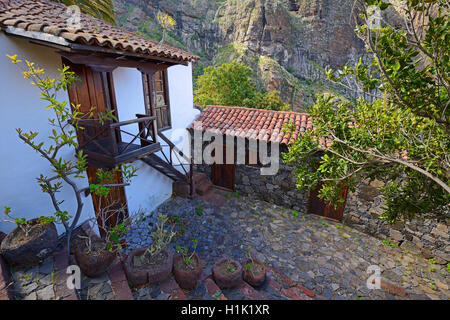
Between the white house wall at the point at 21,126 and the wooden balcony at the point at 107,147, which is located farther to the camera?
the wooden balcony at the point at 107,147

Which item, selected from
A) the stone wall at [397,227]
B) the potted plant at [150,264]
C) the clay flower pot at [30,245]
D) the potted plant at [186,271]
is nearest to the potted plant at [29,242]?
the clay flower pot at [30,245]

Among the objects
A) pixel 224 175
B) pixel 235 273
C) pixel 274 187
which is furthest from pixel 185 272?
pixel 224 175

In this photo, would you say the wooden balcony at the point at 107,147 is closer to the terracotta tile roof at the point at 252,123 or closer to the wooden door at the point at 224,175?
the terracotta tile roof at the point at 252,123

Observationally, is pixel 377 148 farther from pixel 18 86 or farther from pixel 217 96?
pixel 217 96

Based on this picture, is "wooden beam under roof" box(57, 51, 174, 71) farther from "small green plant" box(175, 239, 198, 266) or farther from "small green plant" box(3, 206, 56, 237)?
"small green plant" box(175, 239, 198, 266)

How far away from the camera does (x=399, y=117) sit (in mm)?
3273

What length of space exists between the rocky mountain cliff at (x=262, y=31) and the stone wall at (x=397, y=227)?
1112 inches

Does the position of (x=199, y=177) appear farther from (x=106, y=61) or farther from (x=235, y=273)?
(x=106, y=61)

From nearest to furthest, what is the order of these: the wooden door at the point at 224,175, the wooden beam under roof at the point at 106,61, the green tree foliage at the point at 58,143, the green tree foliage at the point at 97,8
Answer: the green tree foliage at the point at 58,143 < the wooden beam under roof at the point at 106,61 < the green tree foliage at the point at 97,8 < the wooden door at the point at 224,175

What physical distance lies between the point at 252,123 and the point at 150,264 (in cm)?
633

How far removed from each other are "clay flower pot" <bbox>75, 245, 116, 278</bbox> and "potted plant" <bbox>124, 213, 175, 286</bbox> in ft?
1.12

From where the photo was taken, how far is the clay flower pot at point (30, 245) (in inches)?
130

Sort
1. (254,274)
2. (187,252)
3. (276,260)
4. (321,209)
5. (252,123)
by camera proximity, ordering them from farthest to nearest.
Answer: (252,123)
(321,209)
(276,260)
(187,252)
(254,274)
